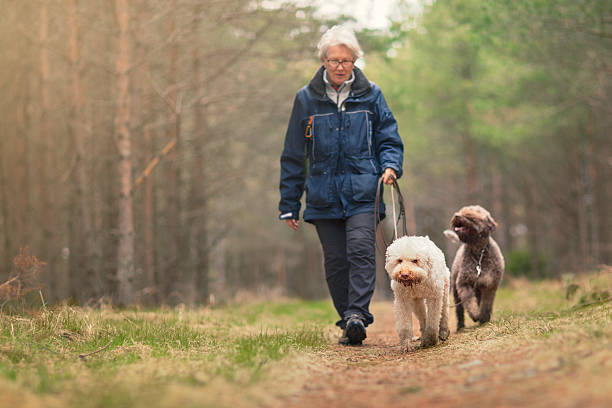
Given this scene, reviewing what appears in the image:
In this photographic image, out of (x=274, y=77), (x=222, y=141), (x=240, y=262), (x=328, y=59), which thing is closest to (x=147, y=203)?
(x=222, y=141)

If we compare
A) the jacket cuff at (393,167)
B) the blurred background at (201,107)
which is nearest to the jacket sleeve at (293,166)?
the jacket cuff at (393,167)

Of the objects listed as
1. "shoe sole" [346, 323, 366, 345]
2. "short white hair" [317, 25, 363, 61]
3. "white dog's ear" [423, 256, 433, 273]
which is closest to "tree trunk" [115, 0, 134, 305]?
"short white hair" [317, 25, 363, 61]

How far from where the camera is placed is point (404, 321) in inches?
189

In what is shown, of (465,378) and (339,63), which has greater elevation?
(339,63)

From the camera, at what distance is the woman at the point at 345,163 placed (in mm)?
5402

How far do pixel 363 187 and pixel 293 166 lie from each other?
0.88 m

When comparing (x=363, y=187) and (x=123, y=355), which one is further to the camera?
(x=363, y=187)

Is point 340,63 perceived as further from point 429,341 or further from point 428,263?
point 429,341

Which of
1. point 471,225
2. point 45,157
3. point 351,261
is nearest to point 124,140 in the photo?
point 45,157

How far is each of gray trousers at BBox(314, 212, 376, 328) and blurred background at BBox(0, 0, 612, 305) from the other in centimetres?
290

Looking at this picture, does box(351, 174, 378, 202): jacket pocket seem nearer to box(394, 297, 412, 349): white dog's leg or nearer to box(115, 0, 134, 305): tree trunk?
box(394, 297, 412, 349): white dog's leg

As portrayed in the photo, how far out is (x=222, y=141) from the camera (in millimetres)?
15297

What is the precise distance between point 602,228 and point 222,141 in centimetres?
A: 1462

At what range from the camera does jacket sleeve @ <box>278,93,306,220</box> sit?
5891mm
